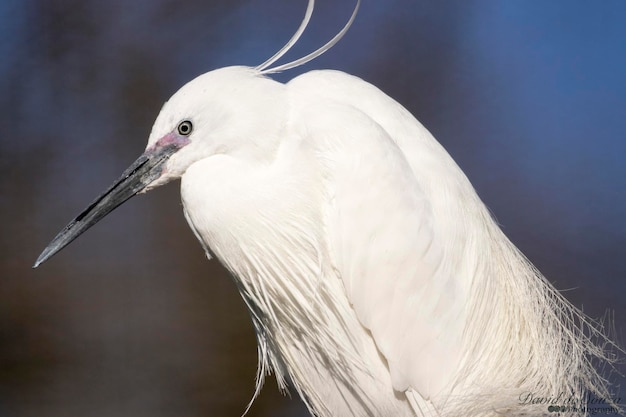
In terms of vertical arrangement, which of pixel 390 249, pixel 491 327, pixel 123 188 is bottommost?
pixel 491 327

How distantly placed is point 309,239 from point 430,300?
0.28m

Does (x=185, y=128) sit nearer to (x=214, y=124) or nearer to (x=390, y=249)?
(x=214, y=124)

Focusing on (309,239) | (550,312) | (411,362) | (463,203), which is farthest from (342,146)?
(550,312)

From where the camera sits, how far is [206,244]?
146 cm

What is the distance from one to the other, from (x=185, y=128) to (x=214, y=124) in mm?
61

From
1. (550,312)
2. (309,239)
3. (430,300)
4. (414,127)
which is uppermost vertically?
(414,127)

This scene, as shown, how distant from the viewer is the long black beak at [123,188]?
145 cm

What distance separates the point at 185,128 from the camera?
4.68 feet

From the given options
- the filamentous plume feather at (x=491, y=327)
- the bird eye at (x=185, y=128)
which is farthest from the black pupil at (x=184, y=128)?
the filamentous plume feather at (x=491, y=327)

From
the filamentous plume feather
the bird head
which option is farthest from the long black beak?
the filamentous plume feather

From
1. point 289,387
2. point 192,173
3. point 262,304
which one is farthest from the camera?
point 289,387

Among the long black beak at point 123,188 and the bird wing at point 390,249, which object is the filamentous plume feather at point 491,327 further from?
the long black beak at point 123,188

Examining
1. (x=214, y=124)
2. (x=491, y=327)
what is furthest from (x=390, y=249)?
(x=214, y=124)

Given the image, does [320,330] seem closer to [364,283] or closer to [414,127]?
[364,283]
